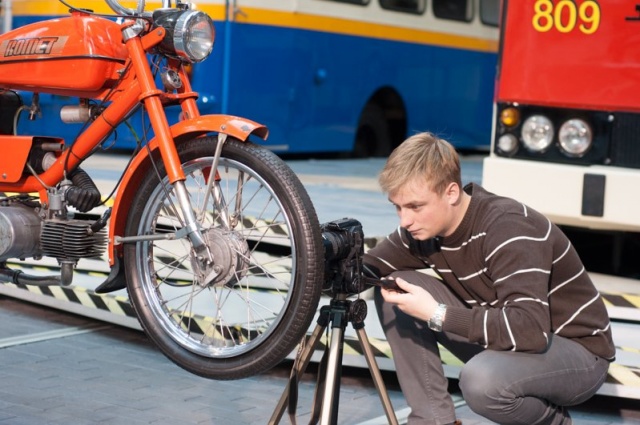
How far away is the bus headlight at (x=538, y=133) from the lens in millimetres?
6191

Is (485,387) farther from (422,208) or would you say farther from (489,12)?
(489,12)

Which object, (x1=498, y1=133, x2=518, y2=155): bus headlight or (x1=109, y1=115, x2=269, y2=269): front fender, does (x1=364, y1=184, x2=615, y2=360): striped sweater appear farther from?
(x1=498, y1=133, x2=518, y2=155): bus headlight

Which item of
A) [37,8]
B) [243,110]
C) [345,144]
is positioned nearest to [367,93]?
[345,144]

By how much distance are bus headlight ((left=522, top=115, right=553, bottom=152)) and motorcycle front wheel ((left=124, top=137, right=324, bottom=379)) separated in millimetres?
2099

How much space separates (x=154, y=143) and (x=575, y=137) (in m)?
2.70

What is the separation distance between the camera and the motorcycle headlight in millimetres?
4141

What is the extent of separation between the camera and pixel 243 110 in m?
11.0

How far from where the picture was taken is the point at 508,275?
360 centimetres

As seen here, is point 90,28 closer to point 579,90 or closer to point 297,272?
point 297,272

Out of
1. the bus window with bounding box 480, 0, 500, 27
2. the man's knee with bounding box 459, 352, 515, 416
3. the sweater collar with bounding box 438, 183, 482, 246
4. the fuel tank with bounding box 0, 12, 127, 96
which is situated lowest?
the man's knee with bounding box 459, 352, 515, 416

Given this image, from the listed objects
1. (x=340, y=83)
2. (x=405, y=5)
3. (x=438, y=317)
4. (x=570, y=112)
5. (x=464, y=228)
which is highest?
(x=405, y=5)

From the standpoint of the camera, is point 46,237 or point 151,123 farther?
point 46,237

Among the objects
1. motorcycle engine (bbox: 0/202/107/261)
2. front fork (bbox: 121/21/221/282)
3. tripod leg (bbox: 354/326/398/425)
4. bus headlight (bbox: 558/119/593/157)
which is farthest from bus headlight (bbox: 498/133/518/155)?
tripod leg (bbox: 354/326/398/425)

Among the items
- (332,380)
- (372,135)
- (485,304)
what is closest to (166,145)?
(332,380)
